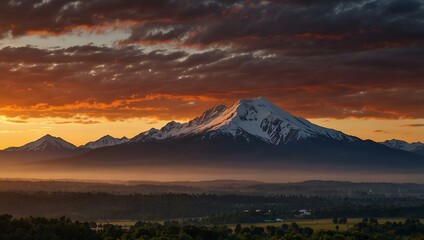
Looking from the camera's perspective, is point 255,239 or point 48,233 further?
point 255,239

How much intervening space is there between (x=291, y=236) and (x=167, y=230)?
27.7 metres

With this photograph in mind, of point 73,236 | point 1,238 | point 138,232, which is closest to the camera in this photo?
point 1,238

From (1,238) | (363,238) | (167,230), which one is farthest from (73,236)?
(363,238)

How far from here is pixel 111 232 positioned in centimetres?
15750

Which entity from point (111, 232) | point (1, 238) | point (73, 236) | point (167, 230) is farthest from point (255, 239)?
point (1, 238)

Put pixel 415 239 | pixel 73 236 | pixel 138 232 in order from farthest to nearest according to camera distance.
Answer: pixel 415 239 < pixel 138 232 < pixel 73 236

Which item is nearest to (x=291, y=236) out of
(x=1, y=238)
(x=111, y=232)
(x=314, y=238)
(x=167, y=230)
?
(x=314, y=238)

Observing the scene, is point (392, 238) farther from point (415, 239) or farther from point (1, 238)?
point (1, 238)

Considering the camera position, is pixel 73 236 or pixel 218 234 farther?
pixel 218 234

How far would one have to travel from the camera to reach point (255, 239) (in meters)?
164

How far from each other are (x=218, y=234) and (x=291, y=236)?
16345mm

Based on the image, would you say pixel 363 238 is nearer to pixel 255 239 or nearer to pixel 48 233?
pixel 255 239

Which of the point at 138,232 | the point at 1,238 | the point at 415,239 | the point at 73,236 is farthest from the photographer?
the point at 415,239

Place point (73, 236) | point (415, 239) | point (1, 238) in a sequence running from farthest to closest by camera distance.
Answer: point (415, 239) → point (73, 236) → point (1, 238)
